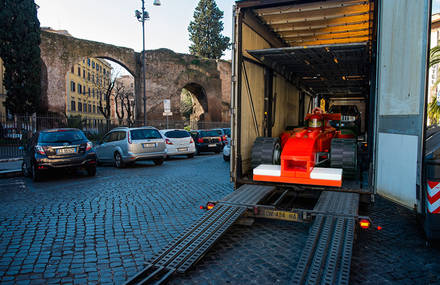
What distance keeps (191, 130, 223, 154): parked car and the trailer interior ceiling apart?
27.2ft

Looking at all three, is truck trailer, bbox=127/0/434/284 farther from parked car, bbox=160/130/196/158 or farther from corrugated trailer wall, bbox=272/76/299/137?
parked car, bbox=160/130/196/158

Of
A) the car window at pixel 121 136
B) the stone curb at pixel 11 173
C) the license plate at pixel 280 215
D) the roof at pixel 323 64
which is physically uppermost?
the roof at pixel 323 64

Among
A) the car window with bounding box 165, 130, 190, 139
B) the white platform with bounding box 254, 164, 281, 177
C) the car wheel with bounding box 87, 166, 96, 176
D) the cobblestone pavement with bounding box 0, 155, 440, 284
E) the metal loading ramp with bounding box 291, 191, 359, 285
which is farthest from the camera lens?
the car window with bounding box 165, 130, 190, 139

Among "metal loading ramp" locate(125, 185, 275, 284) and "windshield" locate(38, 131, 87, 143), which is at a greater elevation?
"windshield" locate(38, 131, 87, 143)

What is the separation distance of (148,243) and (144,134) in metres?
9.16

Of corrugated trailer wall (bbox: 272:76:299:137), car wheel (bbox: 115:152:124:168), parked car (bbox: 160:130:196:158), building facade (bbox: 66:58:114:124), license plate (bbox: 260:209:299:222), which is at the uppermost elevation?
building facade (bbox: 66:58:114:124)

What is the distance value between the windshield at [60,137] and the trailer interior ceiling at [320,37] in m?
6.52

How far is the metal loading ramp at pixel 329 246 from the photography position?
3.24 meters

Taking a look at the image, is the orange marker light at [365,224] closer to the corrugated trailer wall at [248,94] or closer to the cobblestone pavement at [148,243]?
the cobblestone pavement at [148,243]

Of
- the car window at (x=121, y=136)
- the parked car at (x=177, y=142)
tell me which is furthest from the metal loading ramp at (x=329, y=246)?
the parked car at (x=177, y=142)

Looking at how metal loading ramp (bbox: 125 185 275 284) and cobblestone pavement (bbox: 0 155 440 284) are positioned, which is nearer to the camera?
metal loading ramp (bbox: 125 185 275 284)

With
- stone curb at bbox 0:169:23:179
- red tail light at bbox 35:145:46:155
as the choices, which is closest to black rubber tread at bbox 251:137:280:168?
→ red tail light at bbox 35:145:46:155

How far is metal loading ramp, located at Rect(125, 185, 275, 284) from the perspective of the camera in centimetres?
353

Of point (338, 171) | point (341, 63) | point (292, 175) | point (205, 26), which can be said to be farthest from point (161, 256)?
point (205, 26)
